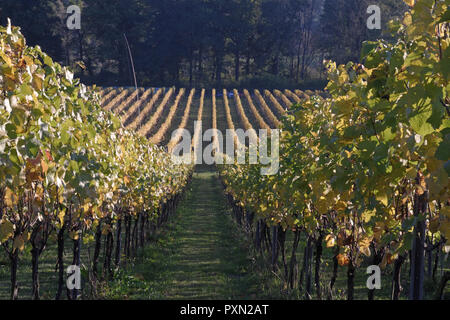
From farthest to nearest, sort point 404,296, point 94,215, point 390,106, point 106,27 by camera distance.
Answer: point 106,27 → point 404,296 → point 94,215 → point 390,106

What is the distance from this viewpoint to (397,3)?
181ft

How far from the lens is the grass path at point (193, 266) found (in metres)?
8.48

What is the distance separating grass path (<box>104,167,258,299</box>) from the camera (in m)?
8.48

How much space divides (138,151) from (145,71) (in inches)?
2216

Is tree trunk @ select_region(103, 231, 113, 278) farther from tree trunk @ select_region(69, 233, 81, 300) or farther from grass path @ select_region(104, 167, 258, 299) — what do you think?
tree trunk @ select_region(69, 233, 81, 300)

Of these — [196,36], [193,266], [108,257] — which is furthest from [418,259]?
[196,36]

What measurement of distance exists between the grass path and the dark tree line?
4643cm

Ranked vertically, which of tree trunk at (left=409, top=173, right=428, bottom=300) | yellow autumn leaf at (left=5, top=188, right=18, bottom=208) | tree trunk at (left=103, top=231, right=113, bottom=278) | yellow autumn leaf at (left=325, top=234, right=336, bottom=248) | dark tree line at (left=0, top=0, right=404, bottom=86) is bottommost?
tree trunk at (left=103, top=231, right=113, bottom=278)

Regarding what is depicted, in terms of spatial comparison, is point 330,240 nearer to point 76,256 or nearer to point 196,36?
point 76,256

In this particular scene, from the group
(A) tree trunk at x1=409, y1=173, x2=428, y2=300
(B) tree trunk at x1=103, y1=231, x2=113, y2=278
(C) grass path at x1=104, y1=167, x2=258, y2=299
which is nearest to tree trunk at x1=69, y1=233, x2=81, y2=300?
(C) grass path at x1=104, y1=167, x2=258, y2=299

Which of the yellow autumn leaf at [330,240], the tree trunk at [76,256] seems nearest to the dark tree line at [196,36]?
the tree trunk at [76,256]

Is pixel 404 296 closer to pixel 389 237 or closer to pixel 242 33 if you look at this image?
pixel 389 237

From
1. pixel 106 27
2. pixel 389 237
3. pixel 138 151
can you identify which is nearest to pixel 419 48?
pixel 389 237

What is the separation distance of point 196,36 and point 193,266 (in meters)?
58.7
